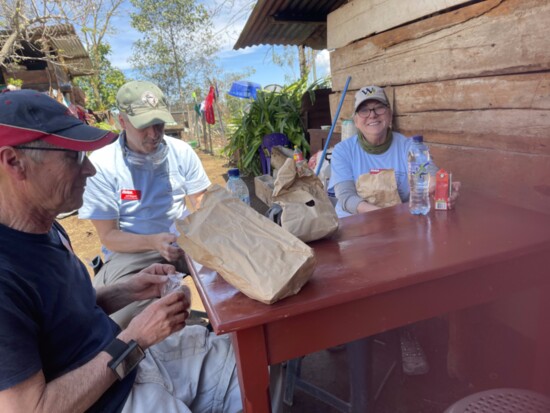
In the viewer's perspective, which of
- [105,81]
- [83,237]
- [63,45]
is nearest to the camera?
[83,237]

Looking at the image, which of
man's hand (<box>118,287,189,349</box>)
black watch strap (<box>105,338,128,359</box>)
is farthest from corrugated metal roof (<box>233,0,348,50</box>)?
black watch strap (<box>105,338,128,359</box>)

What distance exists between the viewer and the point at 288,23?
4266 mm

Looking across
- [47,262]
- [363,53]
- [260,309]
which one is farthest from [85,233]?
[260,309]

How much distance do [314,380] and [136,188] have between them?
155 cm

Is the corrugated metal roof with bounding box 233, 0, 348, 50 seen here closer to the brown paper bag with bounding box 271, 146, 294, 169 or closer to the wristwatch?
the brown paper bag with bounding box 271, 146, 294, 169

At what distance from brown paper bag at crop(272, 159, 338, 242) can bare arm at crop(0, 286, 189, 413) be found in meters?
0.46

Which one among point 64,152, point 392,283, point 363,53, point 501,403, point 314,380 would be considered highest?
point 363,53

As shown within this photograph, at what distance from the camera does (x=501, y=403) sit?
1119 millimetres

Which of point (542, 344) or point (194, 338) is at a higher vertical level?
point (194, 338)

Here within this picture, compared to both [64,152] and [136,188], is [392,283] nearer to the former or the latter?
[64,152]

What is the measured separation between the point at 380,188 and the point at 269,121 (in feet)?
16.7

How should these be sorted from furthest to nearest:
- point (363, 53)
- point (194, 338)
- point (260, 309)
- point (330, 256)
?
point (363, 53) < point (194, 338) < point (330, 256) < point (260, 309)

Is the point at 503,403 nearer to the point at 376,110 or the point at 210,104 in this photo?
the point at 376,110

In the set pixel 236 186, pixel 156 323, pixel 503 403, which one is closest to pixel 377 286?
pixel 503 403
